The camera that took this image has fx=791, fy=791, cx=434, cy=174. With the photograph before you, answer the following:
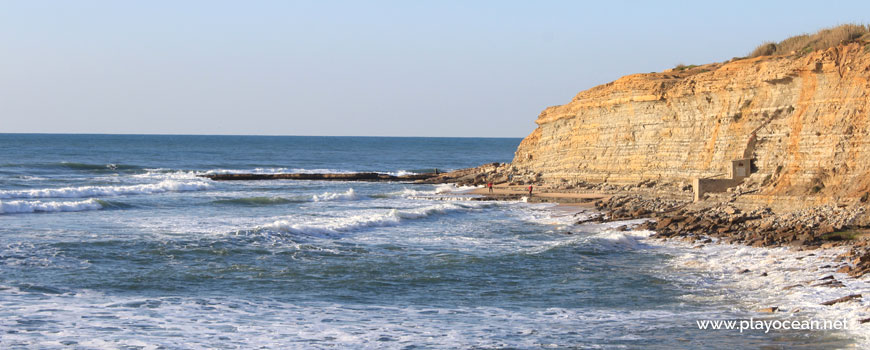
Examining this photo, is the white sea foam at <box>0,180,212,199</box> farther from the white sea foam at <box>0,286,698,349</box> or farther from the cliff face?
the white sea foam at <box>0,286,698,349</box>

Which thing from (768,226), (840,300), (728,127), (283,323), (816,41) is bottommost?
(283,323)

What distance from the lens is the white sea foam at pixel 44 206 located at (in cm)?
3114

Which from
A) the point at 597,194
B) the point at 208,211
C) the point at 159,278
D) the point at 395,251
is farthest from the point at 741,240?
the point at 208,211

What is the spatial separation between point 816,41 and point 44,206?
1211 inches

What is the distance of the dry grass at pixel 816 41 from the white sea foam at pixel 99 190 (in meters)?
32.3

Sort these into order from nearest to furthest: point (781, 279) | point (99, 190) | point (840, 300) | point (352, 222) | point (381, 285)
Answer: point (840, 300) → point (781, 279) → point (381, 285) → point (352, 222) → point (99, 190)

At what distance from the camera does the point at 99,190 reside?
141 ft

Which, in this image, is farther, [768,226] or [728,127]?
[728,127]

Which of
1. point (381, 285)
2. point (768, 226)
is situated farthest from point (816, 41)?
point (381, 285)

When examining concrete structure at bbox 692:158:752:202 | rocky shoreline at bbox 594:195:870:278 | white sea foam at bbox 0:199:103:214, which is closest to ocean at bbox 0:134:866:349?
rocky shoreline at bbox 594:195:870:278

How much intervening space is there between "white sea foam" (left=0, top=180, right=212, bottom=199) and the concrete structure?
99.5 feet

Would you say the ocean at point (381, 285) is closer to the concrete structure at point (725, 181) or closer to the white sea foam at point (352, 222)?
the white sea foam at point (352, 222)

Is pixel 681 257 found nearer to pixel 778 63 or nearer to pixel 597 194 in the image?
pixel 778 63

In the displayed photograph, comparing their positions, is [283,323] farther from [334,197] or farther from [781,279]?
[334,197]
